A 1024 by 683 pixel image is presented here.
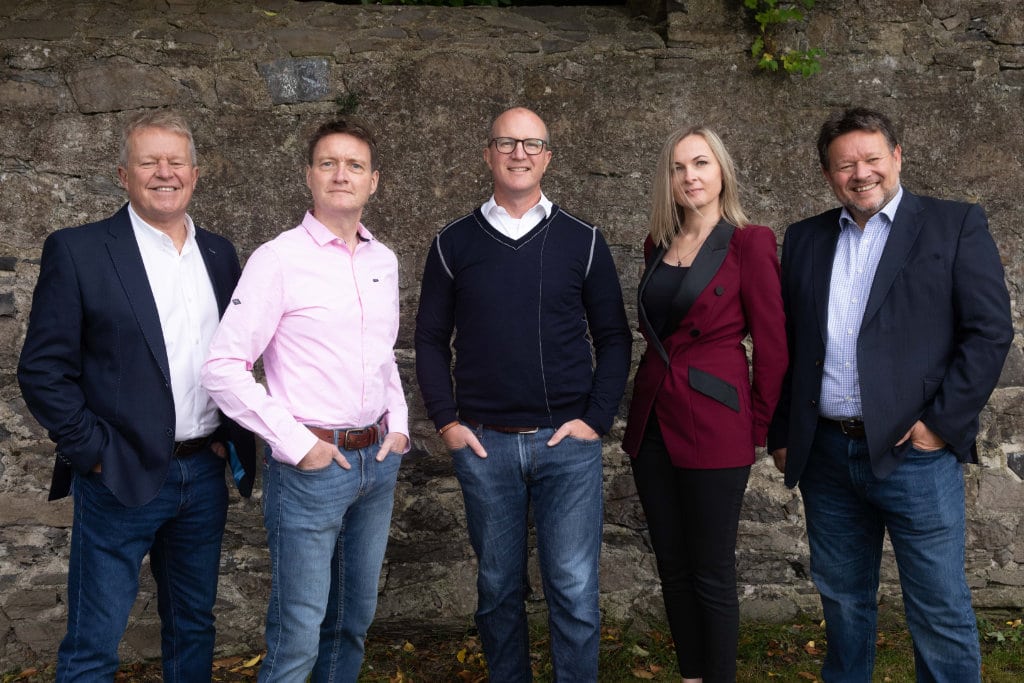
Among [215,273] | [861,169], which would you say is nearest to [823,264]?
[861,169]

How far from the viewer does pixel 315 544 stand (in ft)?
8.30

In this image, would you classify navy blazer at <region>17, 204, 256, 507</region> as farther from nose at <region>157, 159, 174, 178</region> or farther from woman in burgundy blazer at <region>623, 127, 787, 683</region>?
woman in burgundy blazer at <region>623, 127, 787, 683</region>

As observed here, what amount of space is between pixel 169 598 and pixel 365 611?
0.58 metres

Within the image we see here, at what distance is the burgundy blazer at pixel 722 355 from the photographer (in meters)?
2.67

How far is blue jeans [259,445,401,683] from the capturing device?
251cm

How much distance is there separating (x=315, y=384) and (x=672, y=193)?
47.5 inches

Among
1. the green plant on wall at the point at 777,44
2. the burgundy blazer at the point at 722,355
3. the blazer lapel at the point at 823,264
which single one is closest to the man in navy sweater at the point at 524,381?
the burgundy blazer at the point at 722,355

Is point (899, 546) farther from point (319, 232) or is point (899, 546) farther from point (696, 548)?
point (319, 232)

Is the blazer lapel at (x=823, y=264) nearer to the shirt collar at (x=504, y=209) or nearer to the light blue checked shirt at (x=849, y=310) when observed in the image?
the light blue checked shirt at (x=849, y=310)

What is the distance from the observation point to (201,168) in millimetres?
3488

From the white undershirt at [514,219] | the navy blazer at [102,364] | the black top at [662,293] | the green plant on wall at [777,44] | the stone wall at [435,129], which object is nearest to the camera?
the navy blazer at [102,364]

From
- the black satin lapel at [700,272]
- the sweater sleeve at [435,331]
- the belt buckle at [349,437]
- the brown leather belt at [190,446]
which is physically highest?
the black satin lapel at [700,272]

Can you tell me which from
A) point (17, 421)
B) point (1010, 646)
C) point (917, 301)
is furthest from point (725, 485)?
point (17, 421)

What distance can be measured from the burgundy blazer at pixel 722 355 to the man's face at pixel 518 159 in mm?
564
